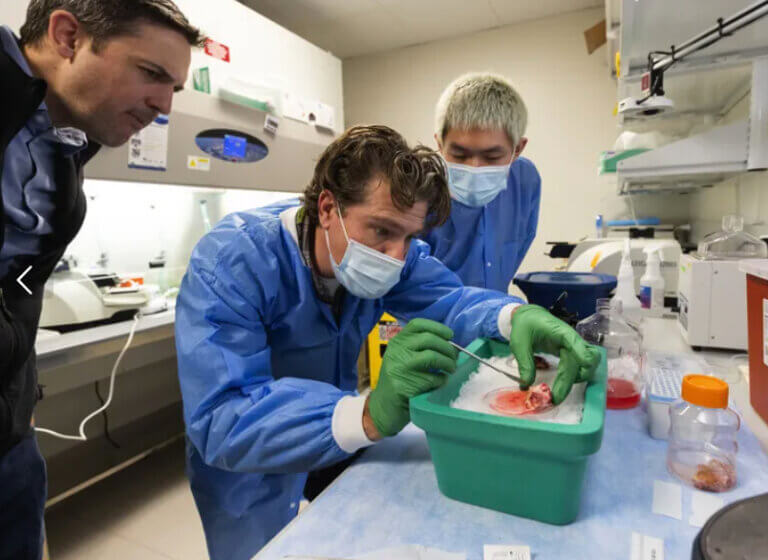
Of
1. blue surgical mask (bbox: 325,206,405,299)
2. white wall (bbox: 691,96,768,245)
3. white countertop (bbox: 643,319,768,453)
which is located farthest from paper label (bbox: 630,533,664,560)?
white wall (bbox: 691,96,768,245)

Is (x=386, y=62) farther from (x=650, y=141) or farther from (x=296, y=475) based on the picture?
(x=296, y=475)

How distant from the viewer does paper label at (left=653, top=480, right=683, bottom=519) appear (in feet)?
2.35

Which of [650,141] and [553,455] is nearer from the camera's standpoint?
[553,455]

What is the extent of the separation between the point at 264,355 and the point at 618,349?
0.89 meters

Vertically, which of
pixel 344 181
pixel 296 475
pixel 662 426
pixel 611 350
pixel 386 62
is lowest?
pixel 296 475

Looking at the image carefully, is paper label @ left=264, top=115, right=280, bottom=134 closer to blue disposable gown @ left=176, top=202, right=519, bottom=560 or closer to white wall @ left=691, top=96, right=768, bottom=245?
blue disposable gown @ left=176, top=202, right=519, bottom=560

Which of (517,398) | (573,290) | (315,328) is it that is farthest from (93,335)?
(573,290)

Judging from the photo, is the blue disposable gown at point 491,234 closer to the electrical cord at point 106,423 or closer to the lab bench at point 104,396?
the lab bench at point 104,396

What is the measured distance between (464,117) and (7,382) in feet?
4.79

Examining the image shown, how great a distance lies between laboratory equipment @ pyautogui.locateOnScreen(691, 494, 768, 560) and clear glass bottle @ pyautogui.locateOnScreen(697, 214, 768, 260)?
1239 millimetres

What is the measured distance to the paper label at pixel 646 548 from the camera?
626mm

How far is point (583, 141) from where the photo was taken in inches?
151

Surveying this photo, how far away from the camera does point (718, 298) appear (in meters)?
1.45

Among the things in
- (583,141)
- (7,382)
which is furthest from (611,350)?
(583,141)
